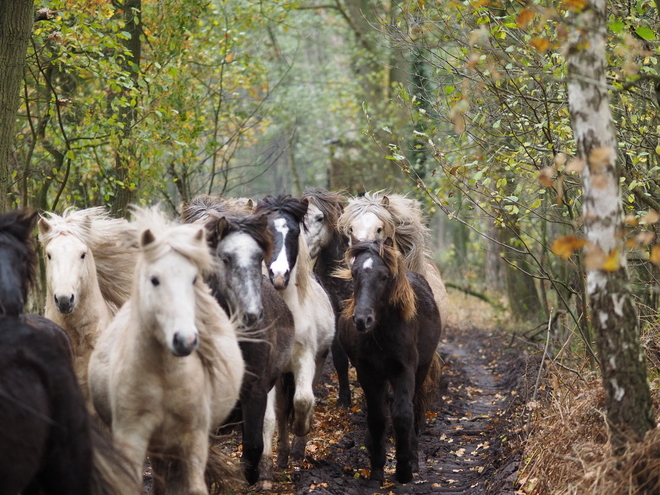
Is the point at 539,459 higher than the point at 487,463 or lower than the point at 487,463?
higher

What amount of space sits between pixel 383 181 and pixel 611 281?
1790cm

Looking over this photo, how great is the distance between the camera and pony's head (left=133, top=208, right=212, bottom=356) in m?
4.61

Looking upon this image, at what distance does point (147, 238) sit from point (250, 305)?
53.9 inches

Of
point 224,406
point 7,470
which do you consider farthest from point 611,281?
point 7,470

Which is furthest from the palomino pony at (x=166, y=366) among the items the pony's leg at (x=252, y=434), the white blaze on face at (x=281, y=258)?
the white blaze on face at (x=281, y=258)

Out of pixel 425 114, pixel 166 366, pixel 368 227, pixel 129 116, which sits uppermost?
pixel 129 116

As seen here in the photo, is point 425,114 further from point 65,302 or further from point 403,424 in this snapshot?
point 65,302

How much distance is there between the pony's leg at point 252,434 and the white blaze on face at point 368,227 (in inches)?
135

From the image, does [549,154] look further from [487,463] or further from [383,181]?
[383,181]

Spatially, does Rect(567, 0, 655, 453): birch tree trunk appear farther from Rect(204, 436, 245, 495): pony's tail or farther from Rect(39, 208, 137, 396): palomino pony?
Rect(39, 208, 137, 396): palomino pony

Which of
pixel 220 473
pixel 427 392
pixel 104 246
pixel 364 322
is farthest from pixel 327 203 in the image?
pixel 220 473

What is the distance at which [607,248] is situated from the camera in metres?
4.47

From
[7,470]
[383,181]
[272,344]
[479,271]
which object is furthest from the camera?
[479,271]

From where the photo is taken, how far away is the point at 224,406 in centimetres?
565
